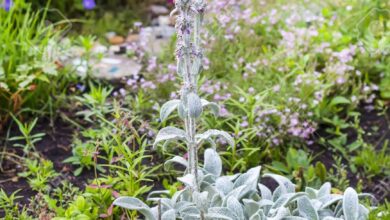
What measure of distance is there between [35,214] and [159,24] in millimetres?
3030

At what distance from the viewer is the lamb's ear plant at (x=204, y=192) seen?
8.43 ft

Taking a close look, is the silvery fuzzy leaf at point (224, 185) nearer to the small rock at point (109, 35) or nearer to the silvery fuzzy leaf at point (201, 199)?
the silvery fuzzy leaf at point (201, 199)

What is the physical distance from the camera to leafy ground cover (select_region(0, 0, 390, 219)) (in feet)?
A: 11.1

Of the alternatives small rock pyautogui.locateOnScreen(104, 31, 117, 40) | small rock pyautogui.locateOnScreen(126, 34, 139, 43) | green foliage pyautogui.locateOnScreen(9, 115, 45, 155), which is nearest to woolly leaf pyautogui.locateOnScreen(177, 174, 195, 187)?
green foliage pyautogui.locateOnScreen(9, 115, 45, 155)

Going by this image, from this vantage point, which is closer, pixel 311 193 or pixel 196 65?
pixel 196 65

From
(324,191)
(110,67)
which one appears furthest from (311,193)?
(110,67)

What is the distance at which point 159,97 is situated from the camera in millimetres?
4141

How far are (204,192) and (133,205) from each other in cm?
30

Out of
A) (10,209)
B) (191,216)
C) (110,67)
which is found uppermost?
(110,67)

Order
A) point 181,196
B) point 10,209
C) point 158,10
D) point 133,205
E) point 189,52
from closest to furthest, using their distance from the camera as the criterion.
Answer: point 189,52 < point 133,205 < point 181,196 < point 10,209 < point 158,10

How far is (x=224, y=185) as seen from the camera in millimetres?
3004

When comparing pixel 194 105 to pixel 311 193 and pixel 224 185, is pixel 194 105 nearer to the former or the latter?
pixel 224 185

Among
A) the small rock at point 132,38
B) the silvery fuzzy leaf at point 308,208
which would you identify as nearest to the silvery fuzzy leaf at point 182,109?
the silvery fuzzy leaf at point 308,208

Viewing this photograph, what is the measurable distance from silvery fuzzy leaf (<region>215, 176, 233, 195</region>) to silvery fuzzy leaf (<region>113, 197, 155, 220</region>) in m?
0.37
